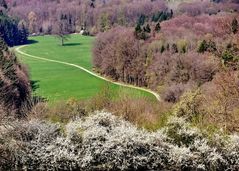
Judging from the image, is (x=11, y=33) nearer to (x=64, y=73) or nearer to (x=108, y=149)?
(x=64, y=73)

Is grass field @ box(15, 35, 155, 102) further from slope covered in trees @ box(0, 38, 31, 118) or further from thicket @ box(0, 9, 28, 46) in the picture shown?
slope covered in trees @ box(0, 38, 31, 118)

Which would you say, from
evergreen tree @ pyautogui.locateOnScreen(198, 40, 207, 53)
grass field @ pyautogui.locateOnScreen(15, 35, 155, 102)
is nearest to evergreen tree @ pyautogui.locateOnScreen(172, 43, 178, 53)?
evergreen tree @ pyautogui.locateOnScreen(198, 40, 207, 53)

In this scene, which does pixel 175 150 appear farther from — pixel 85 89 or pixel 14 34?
pixel 14 34

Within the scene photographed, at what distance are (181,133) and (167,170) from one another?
1193 millimetres

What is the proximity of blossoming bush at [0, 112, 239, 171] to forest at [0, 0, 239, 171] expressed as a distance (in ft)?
0.09

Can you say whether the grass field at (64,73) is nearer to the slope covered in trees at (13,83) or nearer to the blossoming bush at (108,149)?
the slope covered in trees at (13,83)

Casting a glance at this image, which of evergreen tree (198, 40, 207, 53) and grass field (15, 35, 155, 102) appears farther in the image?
evergreen tree (198, 40, 207, 53)

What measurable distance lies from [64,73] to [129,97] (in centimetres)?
3489

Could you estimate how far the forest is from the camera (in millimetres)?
11367

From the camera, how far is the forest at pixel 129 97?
37.3 ft

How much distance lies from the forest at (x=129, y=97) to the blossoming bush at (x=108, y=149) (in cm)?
3

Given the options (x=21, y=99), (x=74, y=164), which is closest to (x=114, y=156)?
(x=74, y=164)

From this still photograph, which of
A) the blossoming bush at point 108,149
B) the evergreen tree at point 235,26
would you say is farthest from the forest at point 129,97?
the evergreen tree at point 235,26

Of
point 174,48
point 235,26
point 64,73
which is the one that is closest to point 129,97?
point 235,26
